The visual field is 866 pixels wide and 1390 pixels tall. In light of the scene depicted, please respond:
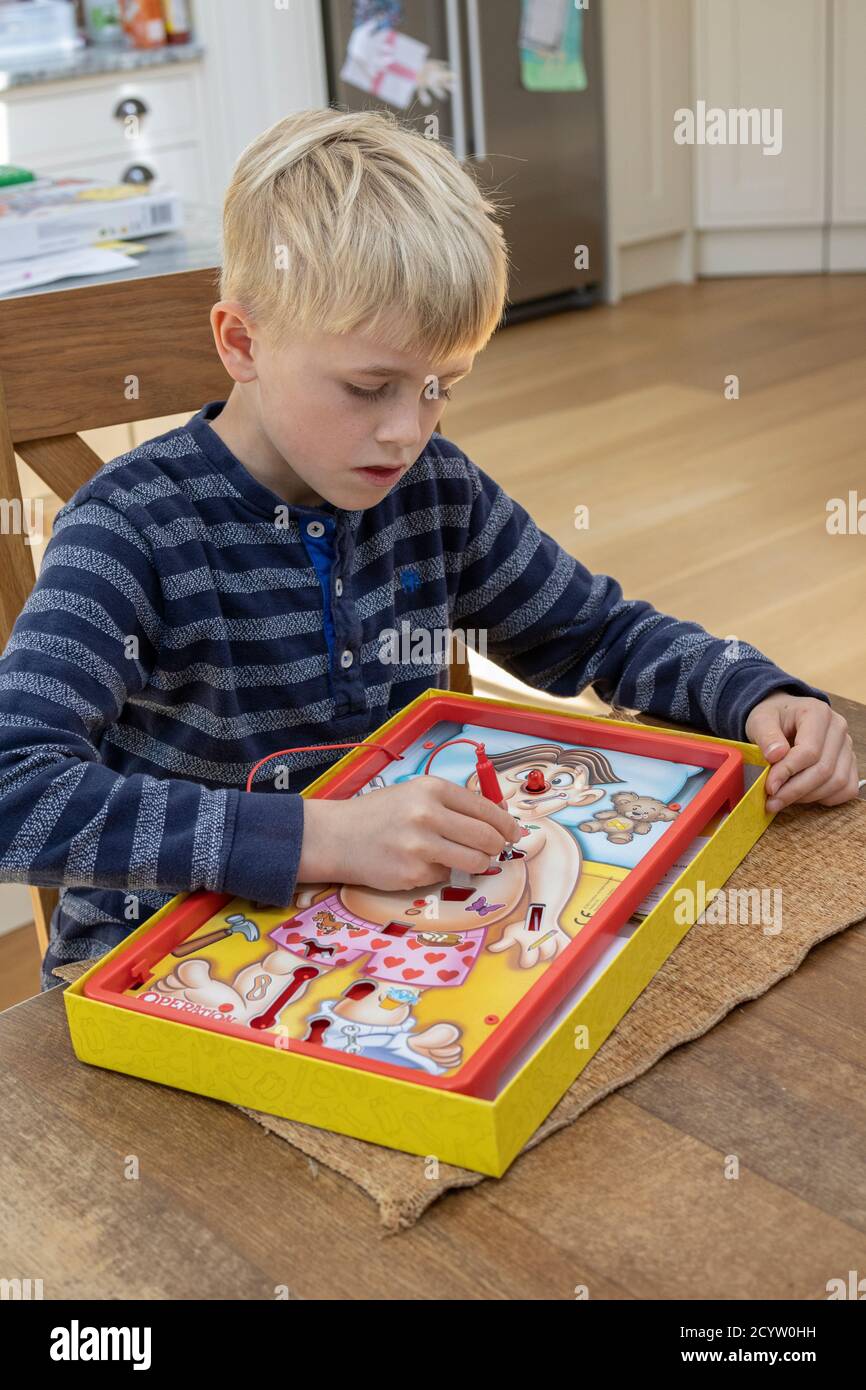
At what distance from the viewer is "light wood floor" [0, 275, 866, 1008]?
2.61m

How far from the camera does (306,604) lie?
100cm

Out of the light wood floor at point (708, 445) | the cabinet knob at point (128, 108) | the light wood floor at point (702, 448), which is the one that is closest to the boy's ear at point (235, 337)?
the light wood floor at point (702, 448)

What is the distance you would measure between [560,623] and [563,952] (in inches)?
18.6

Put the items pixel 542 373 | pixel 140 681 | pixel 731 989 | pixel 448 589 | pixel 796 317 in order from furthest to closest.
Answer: pixel 796 317 < pixel 542 373 < pixel 448 589 < pixel 140 681 < pixel 731 989

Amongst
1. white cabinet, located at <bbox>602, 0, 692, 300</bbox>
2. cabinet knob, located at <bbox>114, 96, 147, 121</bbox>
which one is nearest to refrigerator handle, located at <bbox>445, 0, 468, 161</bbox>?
white cabinet, located at <bbox>602, 0, 692, 300</bbox>

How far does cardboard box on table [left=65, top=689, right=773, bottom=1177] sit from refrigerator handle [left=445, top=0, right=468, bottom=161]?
3.69m

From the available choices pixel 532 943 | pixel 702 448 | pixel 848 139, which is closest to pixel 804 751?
pixel 532 943

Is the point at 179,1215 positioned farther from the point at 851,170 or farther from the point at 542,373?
the point at 851,170

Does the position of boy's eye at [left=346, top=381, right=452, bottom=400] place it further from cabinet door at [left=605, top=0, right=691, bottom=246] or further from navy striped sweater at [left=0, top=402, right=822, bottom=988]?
cabinet door at [left=605, top=0, right=691, bottom=246]

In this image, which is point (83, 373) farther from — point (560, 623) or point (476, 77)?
point (476, 77)

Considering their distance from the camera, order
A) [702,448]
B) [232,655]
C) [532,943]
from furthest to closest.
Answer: [702,448]
[232,655]
[532,943]
